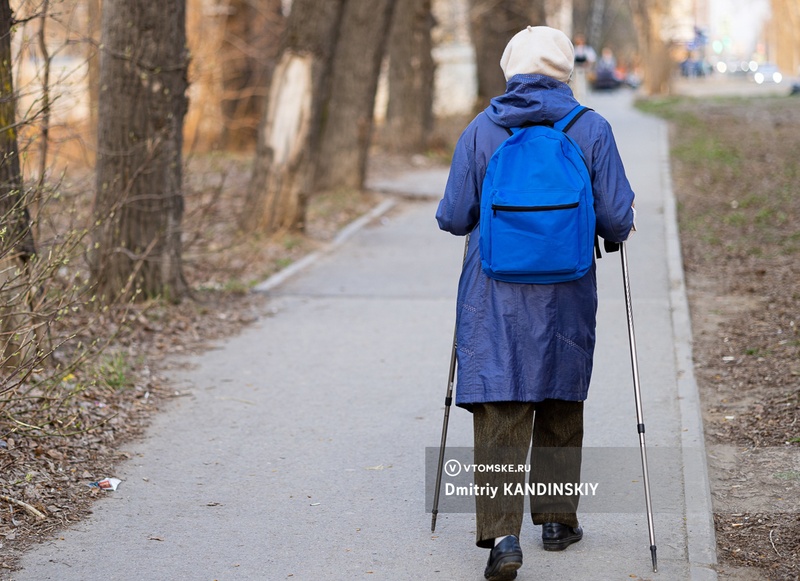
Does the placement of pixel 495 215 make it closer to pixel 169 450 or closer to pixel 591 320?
pixel 591 320

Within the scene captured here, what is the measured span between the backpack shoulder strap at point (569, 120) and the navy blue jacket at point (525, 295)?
2 cm

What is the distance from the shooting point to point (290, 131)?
41.0 feet

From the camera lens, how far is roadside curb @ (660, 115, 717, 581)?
14.5ft

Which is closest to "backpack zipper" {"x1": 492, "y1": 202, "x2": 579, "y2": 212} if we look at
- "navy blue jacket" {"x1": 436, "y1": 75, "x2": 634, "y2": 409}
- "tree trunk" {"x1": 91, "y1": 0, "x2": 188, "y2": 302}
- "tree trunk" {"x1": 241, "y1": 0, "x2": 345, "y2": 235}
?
"navy blue jacket" {"x1": 436, "y1": 75, "x2": 634, "y2": 409}

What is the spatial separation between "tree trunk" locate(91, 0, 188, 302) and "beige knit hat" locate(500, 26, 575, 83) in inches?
186

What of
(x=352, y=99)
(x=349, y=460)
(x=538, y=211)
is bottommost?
(x=349, y=460)

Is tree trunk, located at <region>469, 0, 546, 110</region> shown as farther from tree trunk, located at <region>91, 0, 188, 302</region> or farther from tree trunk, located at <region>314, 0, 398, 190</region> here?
tree trunk, located at <region>91, 0, 188, 302</region>

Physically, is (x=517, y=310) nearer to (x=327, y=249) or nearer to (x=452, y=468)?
(x=452, y=468)

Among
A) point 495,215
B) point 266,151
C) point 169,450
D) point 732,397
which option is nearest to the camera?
point 495,215

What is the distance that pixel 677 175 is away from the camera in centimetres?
1825

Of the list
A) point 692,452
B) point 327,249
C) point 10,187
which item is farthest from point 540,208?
point 327,249

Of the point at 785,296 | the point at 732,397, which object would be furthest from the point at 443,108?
the point at 732,397

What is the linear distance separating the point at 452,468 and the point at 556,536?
1.13 meters

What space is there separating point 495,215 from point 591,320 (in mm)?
575
